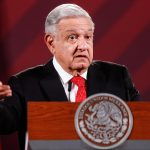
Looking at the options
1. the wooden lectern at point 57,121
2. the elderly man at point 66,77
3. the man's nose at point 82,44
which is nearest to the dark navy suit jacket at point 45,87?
the elderly man at point 66,77

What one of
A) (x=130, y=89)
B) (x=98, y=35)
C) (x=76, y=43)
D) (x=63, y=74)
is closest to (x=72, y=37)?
Result: (x=76, y=43)

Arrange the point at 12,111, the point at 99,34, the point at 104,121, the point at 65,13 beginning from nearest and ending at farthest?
the point at 104,121, the point at 12,111, the point at 65,13, the point at 99,34

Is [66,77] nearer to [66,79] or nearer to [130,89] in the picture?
[66,79]

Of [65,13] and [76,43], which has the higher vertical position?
[65,13]

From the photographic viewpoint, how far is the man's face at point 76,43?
6.37ft

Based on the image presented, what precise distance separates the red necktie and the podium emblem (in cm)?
50

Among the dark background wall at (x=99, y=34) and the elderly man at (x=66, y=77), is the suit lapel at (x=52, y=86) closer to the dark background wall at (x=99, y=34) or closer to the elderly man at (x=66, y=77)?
the elderly man at (x=66, y=77)

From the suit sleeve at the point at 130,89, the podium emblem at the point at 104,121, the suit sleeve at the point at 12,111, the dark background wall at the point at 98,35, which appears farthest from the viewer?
the dark background wall at the point at 98,35

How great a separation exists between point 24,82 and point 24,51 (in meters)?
0.56

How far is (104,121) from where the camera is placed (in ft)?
4.54

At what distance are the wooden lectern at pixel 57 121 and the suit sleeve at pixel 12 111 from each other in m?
0.39

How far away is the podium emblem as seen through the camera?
54.2 inches

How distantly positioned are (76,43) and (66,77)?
15cm

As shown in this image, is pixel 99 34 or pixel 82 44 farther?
pixel 99 34
